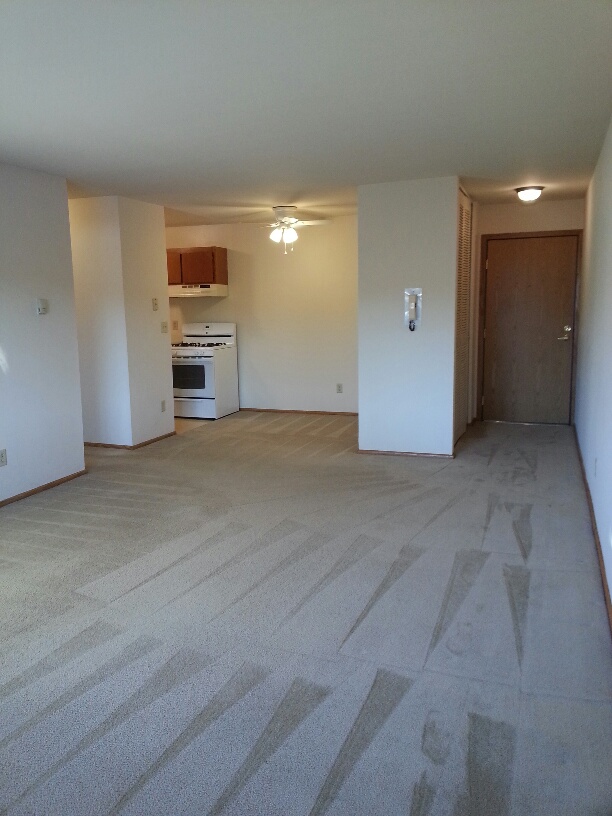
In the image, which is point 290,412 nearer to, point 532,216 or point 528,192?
point 532,216

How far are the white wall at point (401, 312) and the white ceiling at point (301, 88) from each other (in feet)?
1.30

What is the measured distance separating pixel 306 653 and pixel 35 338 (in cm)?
321

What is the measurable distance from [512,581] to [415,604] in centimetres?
54

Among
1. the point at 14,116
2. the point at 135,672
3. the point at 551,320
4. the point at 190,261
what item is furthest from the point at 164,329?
the point at 135,672

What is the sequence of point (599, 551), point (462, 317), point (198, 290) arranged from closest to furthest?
point (599, 551)
point (462, 317)
point (198, 290)

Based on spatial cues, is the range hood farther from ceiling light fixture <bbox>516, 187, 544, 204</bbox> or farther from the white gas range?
ceiling light fixture <bbox>516, 187, 544, 204</bbox>

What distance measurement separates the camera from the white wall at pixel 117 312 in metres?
5.66

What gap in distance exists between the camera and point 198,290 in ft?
25.2

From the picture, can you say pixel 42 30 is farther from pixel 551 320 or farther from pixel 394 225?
pixel 551 320

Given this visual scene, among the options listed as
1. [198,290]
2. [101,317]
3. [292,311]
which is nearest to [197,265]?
[198,290]

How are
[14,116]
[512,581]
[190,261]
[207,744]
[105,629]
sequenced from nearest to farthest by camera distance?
[207,744] < [105,629] < [512,581] < [14,116] < [190,261]

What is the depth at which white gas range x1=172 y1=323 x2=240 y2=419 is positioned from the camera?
7.29 meters

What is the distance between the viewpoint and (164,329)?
6332mm

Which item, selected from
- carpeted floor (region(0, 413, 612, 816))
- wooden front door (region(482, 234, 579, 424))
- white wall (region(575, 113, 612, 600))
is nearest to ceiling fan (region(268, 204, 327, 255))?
wooden front door (region(482, 234, 579, 424))
